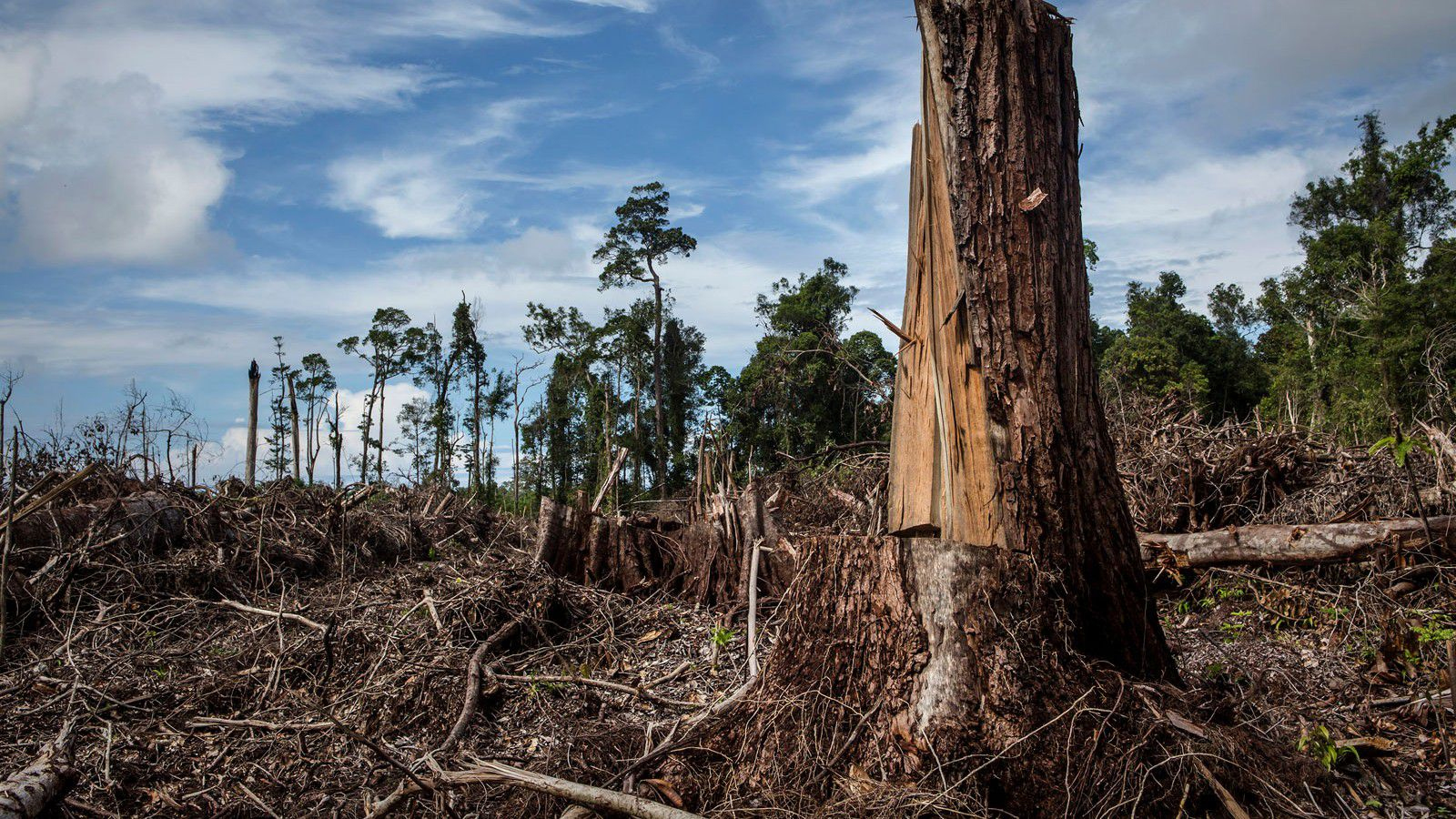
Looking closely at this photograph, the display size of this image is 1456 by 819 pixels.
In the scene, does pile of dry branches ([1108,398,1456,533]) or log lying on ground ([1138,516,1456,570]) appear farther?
pile of dry branches ([1108,398,1456,533])

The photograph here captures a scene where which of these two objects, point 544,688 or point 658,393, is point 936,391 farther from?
point 658,393

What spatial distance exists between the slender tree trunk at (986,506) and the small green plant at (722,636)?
64.9 inches

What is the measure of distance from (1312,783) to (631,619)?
3855 millimetres

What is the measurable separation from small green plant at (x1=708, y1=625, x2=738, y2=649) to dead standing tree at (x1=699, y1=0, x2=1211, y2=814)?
1.68 m

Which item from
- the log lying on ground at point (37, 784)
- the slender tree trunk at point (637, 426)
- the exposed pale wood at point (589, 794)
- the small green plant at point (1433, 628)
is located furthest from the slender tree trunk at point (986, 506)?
the slender tree trunk at point (637, 426)

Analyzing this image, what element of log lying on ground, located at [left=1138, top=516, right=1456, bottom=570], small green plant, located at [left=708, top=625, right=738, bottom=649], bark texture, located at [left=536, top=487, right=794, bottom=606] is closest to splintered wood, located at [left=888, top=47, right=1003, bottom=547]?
small green plant, located at [left=708, top=625, right=738, bottom=649]

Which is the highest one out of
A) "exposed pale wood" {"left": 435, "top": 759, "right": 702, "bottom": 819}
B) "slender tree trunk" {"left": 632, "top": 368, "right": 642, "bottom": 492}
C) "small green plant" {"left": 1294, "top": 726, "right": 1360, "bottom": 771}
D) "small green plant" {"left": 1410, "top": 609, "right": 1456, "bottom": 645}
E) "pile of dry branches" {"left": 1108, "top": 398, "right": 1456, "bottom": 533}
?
"slender tree trunk" {"left": 632, "top": 368, "right": 642, "bottom": 492}

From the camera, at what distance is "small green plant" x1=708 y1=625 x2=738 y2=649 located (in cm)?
511

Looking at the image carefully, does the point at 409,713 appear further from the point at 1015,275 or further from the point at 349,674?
the point at 1015,275

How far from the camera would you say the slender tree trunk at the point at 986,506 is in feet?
10.1

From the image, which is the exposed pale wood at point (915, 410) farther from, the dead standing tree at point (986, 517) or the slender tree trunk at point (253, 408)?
the slender tree trunk at point (253, 408)

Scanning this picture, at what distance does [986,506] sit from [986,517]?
0.04 metres

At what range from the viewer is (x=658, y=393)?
3391 centimetres

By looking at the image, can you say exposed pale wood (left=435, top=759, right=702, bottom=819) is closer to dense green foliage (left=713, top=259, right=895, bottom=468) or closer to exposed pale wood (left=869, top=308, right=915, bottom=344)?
exposed pale wood (left=869, top=308, right=915, bottom=344)
